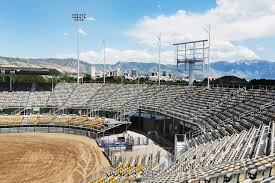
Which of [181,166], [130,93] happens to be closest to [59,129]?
[130,93]

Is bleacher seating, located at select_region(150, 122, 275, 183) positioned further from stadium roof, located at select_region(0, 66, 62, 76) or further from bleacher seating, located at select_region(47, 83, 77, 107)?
stadium roof, located at select_region(0, 66, 62, 76)

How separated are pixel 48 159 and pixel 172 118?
19.8 meters

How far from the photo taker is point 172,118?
165 feet

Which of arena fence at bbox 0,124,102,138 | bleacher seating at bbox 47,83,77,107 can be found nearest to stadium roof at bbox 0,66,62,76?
bleacher seating at bbox 47,83,77,107

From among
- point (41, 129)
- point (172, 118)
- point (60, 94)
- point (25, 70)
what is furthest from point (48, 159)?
point (60, 94)

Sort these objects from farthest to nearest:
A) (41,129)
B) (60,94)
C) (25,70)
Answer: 1. (60,94)
2. (25,70)
3. (41,129)

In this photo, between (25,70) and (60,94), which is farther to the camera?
(60,94)

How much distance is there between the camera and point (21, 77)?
7744 cm

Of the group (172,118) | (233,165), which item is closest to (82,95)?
(172,118)

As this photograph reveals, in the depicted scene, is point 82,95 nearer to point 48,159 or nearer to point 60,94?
point 60,94

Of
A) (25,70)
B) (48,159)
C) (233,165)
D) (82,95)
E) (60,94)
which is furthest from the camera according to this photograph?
(60,94)

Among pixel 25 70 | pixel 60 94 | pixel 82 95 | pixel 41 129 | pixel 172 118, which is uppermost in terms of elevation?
pixel 25 70

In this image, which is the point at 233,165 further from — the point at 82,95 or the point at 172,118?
the point at 82,95

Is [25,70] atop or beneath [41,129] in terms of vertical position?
atop
